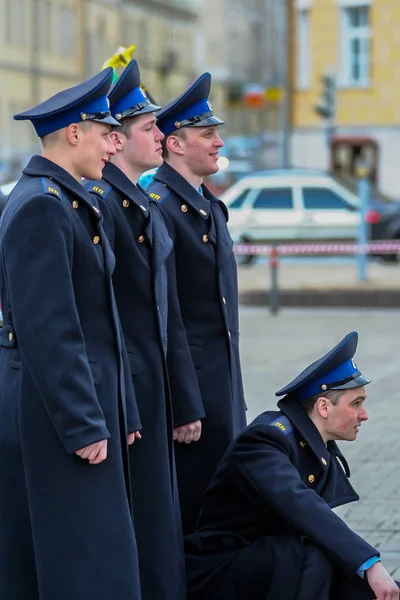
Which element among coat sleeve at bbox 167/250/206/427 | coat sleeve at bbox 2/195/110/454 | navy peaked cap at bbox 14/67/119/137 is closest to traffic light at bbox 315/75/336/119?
→ coat sleeve at bbox 167/250/206/427

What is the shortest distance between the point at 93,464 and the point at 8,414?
11.4 inches

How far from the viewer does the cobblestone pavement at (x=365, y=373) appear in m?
7.40

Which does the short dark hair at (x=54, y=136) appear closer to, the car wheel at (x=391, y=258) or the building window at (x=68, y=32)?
the car wheel at (x=391, y=258)

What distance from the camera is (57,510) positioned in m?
4.64

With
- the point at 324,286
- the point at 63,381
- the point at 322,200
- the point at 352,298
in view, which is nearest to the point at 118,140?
the point at 63,381

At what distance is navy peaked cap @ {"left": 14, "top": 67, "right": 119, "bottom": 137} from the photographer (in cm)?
466

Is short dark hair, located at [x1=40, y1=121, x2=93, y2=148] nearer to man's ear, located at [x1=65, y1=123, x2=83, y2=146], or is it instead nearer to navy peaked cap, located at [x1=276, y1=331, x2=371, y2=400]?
man's ear, located at [x1=65, y1=123, x2=83, y2=146]

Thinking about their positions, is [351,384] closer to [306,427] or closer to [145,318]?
[306,427]

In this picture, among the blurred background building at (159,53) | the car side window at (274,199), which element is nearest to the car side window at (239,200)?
the car side window at (274,199)

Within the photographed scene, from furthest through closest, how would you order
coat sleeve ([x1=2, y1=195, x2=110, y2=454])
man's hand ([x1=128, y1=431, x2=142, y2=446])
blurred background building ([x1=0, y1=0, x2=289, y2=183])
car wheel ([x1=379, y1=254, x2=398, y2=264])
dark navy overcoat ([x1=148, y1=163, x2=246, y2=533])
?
blurred background building ([x1=0, y1=0, x2=289, y2=183])
car wheel ([x1=379, y1=254, x2=398, y2=264])
dark navy overcoat ([x1=148, y1=163, x2=246, y2=533])
man's hand ([x1=128, y1=431, x2=142, y2=446])
coat sleeve ([x1=2, y1=195, x2=110, y2=454])

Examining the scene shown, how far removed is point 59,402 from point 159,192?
1.59 meters

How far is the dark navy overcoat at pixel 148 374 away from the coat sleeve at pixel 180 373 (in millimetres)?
229

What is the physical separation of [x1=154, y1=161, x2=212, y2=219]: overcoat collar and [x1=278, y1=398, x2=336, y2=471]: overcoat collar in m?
0.89

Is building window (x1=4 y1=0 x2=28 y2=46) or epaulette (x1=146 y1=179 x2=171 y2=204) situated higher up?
building window (x1=4 y1=0 x2=28 y2=46)
